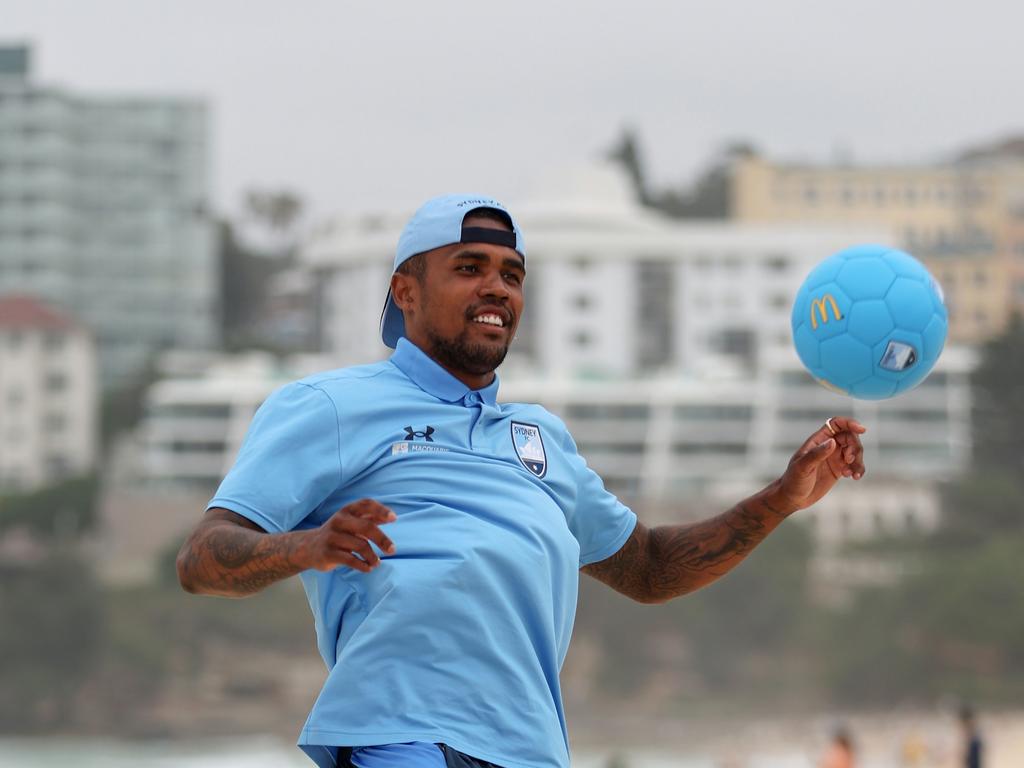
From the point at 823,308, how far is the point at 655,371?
9399 cm

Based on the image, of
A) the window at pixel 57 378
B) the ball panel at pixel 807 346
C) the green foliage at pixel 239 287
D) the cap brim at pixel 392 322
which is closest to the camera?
the cap brim at pixel 392 322

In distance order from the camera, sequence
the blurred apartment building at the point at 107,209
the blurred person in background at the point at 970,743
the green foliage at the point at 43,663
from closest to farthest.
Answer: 1. the blurred person in background at the point at 970,743
2. the green foliage at the point at 43,663
3. the blurred apartment building at the point at 107,209

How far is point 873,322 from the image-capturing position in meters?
4.38

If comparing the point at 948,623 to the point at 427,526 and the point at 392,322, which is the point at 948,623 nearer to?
the point at 392,322

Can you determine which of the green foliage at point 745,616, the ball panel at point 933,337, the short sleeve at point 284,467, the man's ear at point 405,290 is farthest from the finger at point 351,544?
the green foliage at point 745,616

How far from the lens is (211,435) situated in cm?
8788

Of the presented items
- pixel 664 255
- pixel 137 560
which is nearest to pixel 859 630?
pixel 137 560

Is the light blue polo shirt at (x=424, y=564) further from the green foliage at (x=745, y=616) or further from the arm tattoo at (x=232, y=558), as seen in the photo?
the green foliage at (x=745, y=616)

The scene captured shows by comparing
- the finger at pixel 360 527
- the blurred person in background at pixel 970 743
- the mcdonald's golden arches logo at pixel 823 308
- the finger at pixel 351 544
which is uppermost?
the mcdonald's golden arches logo at pixel 823 308

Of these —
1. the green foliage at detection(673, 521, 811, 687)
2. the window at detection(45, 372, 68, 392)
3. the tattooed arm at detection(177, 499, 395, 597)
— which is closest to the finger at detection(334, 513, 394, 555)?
the tattooed arm at detection(177, 499, 395, 597)

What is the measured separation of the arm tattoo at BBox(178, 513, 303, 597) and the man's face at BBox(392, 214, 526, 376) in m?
0.51

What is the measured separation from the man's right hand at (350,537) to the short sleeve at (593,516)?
0.74 meters

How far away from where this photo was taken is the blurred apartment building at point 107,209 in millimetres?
99688

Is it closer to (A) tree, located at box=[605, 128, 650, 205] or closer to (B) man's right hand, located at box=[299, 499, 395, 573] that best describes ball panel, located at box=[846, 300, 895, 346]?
(B) man's right hand, located at box=[299, 499, 395, 573]
